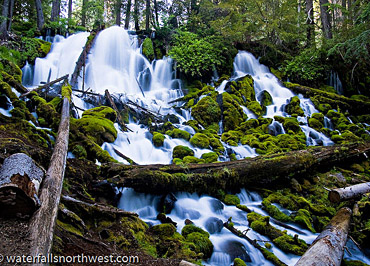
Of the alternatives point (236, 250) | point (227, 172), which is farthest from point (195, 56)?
point (236, 250)

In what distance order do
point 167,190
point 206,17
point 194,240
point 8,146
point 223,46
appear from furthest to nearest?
point 206,17 → point 223,46 → point 167,190 → point 194,240 → point 8,146

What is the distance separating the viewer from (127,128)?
9289 mm

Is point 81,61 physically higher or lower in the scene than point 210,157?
higher

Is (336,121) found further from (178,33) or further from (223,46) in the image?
(178,33)

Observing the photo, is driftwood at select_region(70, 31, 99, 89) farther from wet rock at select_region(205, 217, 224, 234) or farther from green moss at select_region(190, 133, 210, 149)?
wet rock at select_region(205, 217, 224, 234)

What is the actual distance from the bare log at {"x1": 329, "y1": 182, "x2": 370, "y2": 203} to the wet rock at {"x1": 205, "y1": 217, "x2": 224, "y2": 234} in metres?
2.47

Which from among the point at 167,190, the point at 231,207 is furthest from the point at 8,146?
the point at 231,207

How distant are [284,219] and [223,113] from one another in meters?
7.12

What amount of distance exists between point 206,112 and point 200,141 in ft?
9.86

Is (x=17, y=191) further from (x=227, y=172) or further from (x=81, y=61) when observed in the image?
(x=81, y=61)

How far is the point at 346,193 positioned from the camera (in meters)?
5.30

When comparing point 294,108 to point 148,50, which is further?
point 148,50

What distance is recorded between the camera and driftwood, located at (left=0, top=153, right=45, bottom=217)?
237cm

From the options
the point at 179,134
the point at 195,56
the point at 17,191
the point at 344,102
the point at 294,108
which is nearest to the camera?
the point at 17,191
